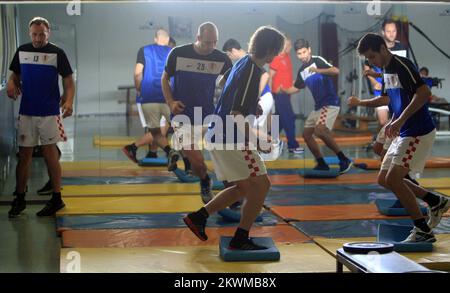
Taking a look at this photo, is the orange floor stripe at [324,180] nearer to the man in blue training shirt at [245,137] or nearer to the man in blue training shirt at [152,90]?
the man in blue training shirt at [152,90]

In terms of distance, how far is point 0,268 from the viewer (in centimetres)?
484

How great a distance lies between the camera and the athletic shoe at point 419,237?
17.1 ft

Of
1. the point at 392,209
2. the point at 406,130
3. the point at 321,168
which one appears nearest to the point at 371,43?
the point at 406,130

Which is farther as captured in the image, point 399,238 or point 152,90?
point 152,90

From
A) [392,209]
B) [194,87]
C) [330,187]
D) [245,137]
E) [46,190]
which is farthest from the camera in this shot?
[330,187]

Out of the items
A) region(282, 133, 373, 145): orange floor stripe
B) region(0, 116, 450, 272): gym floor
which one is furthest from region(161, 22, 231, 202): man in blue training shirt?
region(282, 133, 373, 145): orange floor stripe

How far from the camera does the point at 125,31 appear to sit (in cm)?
886

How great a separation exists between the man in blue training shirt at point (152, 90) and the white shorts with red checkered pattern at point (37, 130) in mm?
1834

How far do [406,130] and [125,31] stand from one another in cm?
442

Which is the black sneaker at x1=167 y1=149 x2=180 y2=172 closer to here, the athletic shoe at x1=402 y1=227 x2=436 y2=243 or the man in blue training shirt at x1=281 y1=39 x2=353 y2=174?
the man in blue training shirt at x1=281 y1=39 x2=353 y2=174

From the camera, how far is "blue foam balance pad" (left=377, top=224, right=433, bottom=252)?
5.10 metres

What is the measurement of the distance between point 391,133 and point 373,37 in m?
0.68

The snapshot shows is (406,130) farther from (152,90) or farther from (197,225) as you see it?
(152,90)
